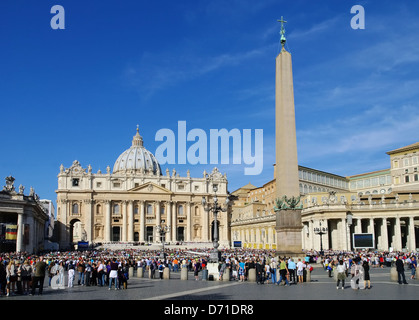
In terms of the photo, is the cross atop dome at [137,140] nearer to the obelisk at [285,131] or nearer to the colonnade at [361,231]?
the colonnade at [361,231]

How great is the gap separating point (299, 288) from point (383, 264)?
15.9m

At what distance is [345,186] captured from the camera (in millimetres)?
69125

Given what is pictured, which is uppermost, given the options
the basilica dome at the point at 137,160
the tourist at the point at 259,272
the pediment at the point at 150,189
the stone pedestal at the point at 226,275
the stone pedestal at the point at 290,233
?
the basilica dome at the point at 137,160

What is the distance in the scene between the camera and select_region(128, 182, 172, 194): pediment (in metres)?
83.7

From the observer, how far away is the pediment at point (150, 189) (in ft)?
275

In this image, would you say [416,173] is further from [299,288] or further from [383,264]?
[299,288]

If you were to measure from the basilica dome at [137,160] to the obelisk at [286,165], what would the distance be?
89236mm

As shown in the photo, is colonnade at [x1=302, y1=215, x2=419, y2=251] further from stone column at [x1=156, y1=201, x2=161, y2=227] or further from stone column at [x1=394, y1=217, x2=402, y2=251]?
stone column at [x1=156, y1=201, x2=161, y2=227]

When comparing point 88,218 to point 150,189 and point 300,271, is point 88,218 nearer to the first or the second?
point 150,189

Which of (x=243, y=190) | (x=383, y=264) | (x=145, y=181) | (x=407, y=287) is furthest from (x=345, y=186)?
(x=407, y=287)

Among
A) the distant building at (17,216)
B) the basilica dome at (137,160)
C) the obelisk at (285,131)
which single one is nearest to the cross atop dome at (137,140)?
the basilica dome at (137,160)

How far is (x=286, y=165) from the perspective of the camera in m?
19.6

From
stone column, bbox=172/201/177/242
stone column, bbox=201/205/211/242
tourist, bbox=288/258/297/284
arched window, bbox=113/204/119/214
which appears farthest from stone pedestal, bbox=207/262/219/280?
stone column, bbox=201/205/211/242

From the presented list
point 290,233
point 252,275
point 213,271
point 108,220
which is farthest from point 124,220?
point 252,275
